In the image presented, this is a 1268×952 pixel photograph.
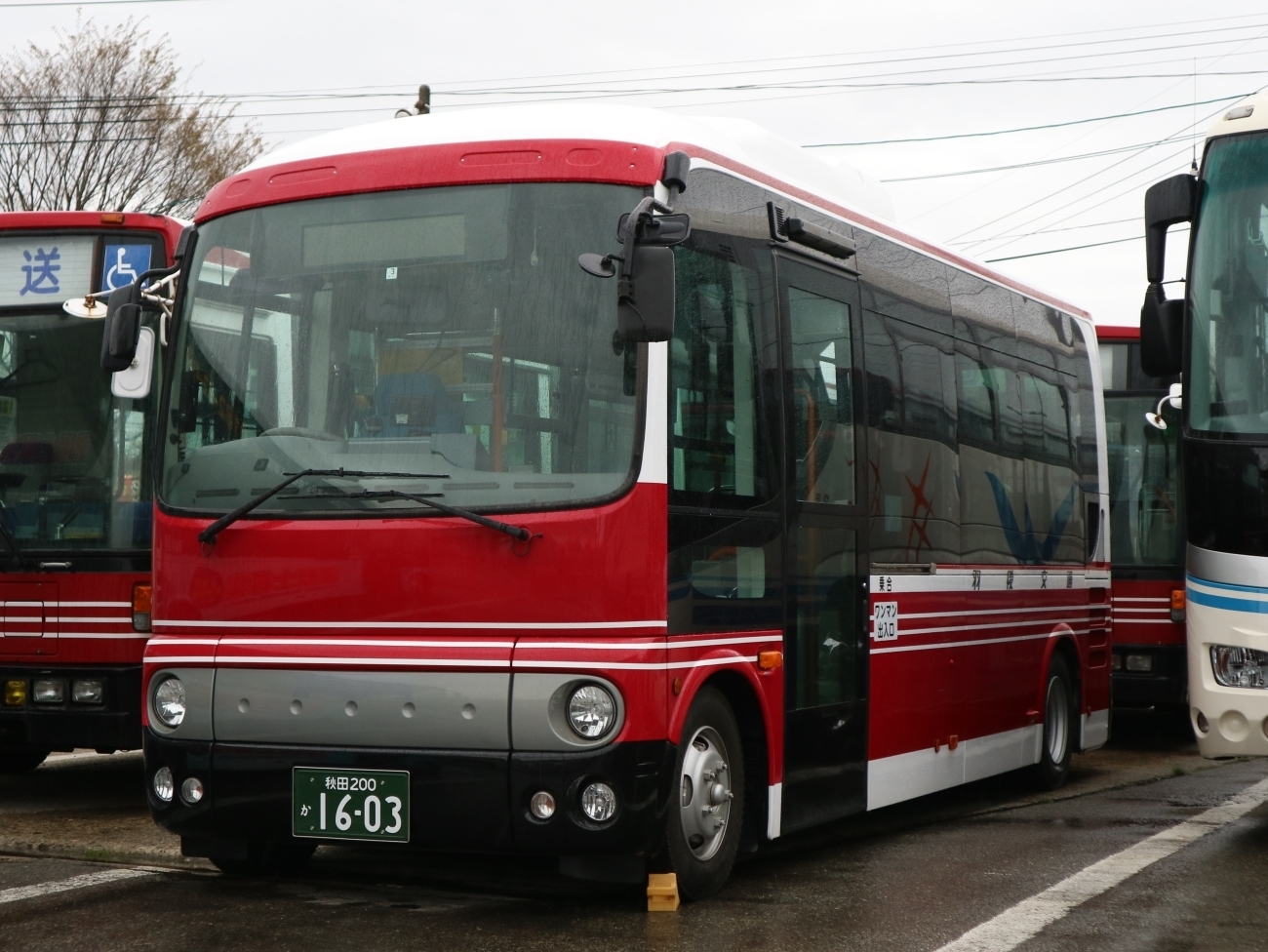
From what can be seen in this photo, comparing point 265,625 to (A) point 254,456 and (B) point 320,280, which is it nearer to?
(A) point 254,456

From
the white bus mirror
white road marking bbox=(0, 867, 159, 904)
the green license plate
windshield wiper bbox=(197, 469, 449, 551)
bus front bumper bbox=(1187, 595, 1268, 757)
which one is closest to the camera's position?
the green license plate

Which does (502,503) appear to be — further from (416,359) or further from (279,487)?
(279,487)

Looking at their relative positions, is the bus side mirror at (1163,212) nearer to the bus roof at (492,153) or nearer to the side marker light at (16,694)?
the bus roof at (492,153)

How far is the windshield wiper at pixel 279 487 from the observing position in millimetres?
6656

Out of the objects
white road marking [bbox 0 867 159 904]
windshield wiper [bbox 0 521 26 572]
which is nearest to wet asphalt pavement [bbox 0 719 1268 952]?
white road marking [bbox 0 867 159 904]

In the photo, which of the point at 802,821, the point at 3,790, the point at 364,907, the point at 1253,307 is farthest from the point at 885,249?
the point at 3,790

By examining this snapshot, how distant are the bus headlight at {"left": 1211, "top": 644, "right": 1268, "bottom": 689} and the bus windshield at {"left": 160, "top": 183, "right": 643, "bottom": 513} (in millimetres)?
3452

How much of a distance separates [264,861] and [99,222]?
13.2 ft

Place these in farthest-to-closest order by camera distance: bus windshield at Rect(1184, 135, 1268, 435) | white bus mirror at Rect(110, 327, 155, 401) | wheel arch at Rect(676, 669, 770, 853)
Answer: white bus mirror at Rect(110, 327, 155, 401) → bus windshield at Rect(1184, 135, 1268, 435) → wheel arch at Rect(676, 669, 770, 853)

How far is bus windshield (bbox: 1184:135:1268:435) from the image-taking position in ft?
27.5

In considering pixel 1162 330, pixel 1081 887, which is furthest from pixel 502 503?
pixel 1162 330

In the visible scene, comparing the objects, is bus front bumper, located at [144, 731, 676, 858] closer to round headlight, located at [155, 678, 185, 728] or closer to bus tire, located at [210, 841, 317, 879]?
round headlight, located at [155, 678, 185, 728]

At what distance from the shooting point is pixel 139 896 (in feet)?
23.4

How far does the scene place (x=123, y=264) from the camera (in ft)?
32.4
